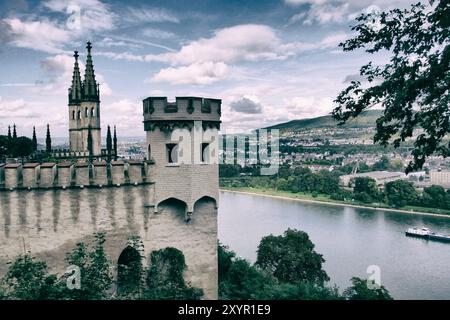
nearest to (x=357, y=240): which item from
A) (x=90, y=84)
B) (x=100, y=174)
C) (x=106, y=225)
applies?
(x=90, y=84)

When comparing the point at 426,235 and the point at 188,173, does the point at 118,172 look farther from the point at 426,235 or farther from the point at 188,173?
the point at 426,235

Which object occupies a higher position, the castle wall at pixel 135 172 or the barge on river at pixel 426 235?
the castle wall at pixel 135 172

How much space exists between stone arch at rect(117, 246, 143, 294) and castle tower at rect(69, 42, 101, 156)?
21.5 metres

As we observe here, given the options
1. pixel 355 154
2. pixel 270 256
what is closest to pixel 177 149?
pixel 270 256

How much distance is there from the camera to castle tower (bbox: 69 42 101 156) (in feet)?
99.5

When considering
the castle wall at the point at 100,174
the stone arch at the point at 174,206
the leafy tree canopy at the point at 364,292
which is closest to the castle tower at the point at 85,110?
the castle wall at the point at 100,174

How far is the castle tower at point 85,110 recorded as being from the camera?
99.5 ft

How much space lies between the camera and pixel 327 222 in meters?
51.9

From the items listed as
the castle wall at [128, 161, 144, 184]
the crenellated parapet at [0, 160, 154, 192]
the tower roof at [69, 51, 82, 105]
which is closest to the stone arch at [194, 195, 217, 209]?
the crenellated parapet at [0, 160, 154, 192]

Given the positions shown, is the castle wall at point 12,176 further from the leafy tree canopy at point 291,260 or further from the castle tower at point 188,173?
the leafy tree canopy at point 291,260

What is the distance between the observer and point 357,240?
42.9 meters

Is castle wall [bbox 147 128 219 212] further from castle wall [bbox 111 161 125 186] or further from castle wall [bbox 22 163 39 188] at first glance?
castle wall [bbox 22 163 39 188]

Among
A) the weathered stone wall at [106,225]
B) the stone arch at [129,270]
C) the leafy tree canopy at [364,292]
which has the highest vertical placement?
the weathered stone wall at [106,225]

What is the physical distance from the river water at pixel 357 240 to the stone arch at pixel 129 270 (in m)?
21.7
